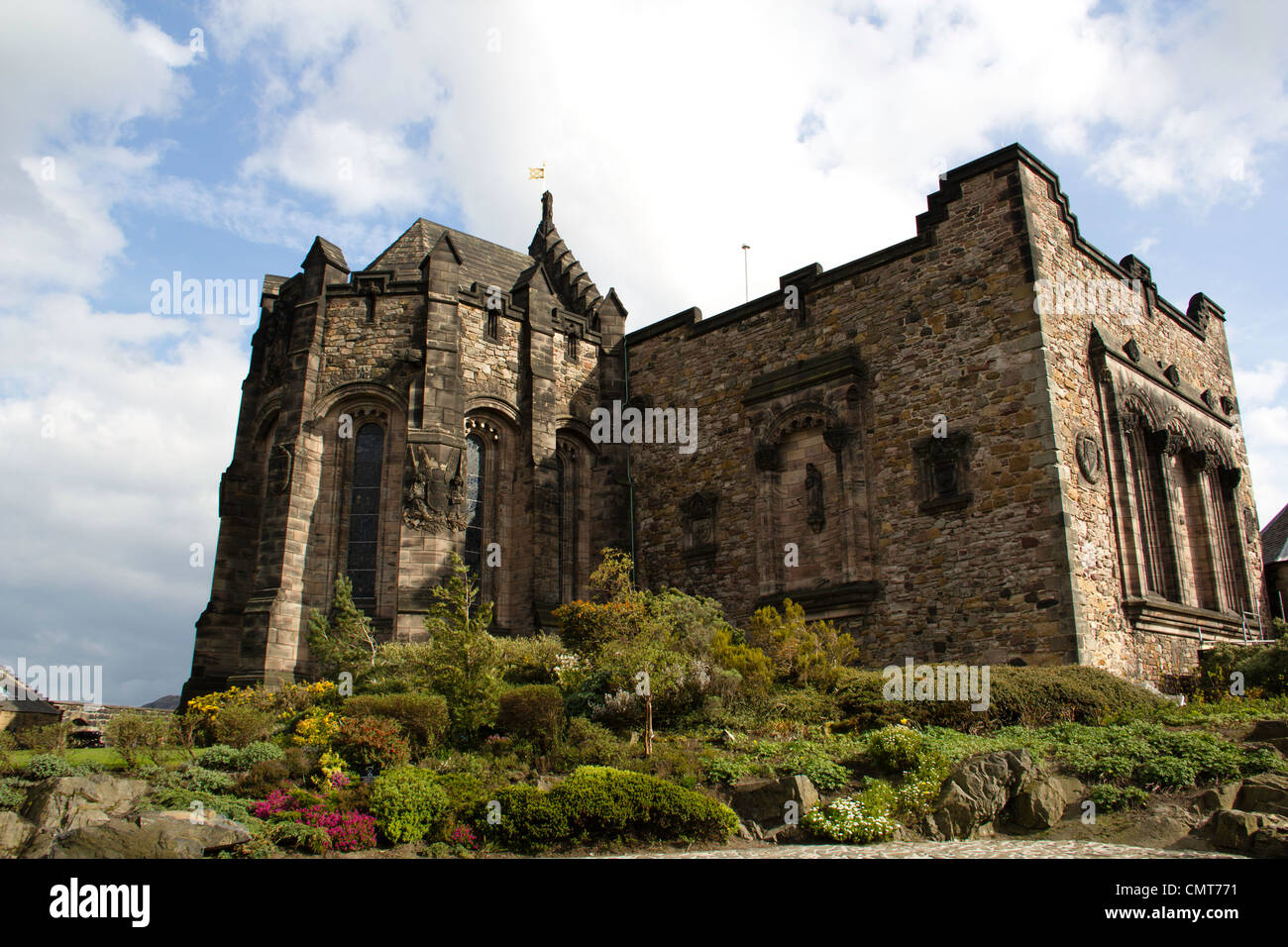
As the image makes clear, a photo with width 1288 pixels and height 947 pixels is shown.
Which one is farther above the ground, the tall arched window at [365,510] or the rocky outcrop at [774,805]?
the tall arched window at [365,510]

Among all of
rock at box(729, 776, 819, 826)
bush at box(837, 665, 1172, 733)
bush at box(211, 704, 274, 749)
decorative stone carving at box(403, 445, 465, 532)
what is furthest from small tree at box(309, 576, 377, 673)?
bush at box(837, 665, 1172, 733)

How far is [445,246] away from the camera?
2158 centimetres

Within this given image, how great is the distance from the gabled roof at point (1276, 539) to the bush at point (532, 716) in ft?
61.2

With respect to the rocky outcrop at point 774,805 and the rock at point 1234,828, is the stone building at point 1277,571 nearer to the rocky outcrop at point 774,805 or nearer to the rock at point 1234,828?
the rock at point 1234,828

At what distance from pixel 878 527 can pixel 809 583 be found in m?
1.85

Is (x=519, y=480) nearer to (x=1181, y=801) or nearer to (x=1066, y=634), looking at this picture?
(x=1066, y=634)

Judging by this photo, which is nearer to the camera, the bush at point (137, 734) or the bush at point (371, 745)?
the bush at point (371, 745)

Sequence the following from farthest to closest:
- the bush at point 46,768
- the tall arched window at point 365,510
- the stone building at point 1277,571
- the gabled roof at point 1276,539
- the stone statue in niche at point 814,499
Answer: the gabled roof at point 1276,539 < the stone building at point 1277,571 < the tall arched window at point 365,510 < the stone statue in niche at point 814,499 < the bush at point 46,768

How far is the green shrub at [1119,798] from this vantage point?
34.1 feet

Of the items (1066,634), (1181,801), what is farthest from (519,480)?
(1181,801)

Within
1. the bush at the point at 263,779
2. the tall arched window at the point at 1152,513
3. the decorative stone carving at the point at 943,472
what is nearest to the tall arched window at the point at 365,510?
the bush at the point at 263,779

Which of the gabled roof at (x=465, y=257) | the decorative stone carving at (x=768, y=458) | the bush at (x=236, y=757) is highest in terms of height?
the gabled roof at (x=465, y=257)

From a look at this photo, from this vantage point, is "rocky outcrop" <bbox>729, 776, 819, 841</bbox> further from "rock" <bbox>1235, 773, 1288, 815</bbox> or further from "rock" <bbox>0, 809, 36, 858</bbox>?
"rock" <bbox>0, 809, 36, 858</bbox>

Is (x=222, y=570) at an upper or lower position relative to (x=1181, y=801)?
upper
